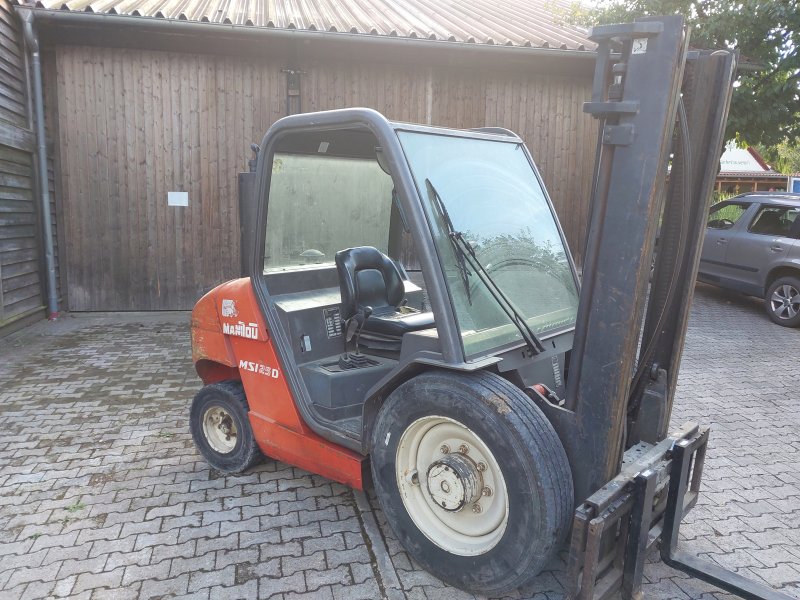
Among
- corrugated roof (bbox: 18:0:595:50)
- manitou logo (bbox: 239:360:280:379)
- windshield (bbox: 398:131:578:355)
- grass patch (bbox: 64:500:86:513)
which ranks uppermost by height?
corrugated roof (bbox: 18:0:595:50)

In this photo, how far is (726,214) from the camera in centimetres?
1034

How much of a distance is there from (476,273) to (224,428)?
2.18 meters

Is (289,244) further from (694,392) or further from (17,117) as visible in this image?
(17,117)

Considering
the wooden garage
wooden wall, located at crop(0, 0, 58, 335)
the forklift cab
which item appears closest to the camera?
the forklift cab

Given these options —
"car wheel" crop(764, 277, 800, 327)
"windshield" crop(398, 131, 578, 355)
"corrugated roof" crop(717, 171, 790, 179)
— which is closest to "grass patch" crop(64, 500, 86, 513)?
"windshield" crop(398, 131, 578, 355)

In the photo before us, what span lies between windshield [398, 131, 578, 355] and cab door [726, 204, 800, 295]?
24.2 ft

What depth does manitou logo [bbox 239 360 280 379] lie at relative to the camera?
3.47m

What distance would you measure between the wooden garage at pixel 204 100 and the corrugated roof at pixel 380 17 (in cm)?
6

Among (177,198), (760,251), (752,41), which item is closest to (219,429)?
(177,198)

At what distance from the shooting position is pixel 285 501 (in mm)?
3600

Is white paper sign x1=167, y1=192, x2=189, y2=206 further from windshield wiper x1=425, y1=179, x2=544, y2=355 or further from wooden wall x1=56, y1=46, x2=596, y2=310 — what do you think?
windshield wiper x1=425, y1=179, x2=544, y2=355

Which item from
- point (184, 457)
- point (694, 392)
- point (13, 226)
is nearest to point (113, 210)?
point (13, 226)

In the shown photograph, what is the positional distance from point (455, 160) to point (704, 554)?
7.98 ft

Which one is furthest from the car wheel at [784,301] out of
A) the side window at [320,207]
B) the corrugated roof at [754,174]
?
the corrugated roof at [754,174]
